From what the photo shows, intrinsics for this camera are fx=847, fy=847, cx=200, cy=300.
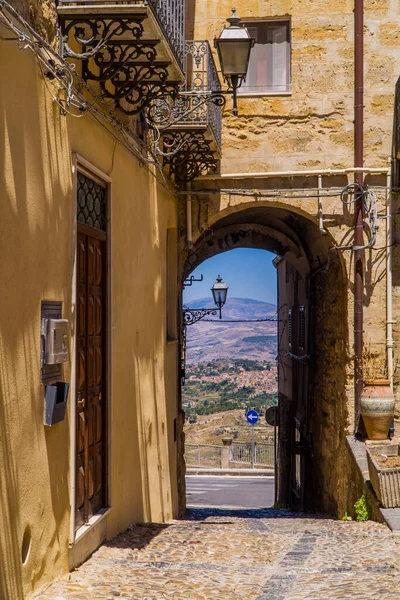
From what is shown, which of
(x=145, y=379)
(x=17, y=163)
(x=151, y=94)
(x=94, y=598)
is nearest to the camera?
(x=17, y=163)

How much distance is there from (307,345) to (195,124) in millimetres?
7203

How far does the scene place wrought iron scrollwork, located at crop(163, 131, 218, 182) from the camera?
417 inches

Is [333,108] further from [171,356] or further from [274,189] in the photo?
[171,356]

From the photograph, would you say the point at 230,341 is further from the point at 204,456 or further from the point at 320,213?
the point at 320,213

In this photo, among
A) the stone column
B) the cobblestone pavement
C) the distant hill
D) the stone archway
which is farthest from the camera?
Result: the distant hill

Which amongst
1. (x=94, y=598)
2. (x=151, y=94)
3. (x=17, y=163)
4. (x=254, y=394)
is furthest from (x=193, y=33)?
(x=254, y=394)

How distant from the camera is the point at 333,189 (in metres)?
12.1

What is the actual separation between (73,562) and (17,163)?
2.89 m

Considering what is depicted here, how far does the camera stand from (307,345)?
54.0 feet

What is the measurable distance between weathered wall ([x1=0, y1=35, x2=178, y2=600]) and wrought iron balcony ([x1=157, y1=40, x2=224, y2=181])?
1.87 meters

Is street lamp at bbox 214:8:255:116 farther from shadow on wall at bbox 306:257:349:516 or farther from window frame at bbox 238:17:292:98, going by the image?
shadow on wall at bbox 306:257:349:516

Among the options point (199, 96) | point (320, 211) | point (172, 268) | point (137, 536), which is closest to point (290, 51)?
point (320, 211)

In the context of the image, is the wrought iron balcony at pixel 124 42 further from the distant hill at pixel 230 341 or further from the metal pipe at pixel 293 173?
the distant hill at pixel 230 341

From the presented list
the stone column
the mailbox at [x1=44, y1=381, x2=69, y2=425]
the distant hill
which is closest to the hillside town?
the mailbox at [x1=44, y1=381, x2=69, y2=425]
